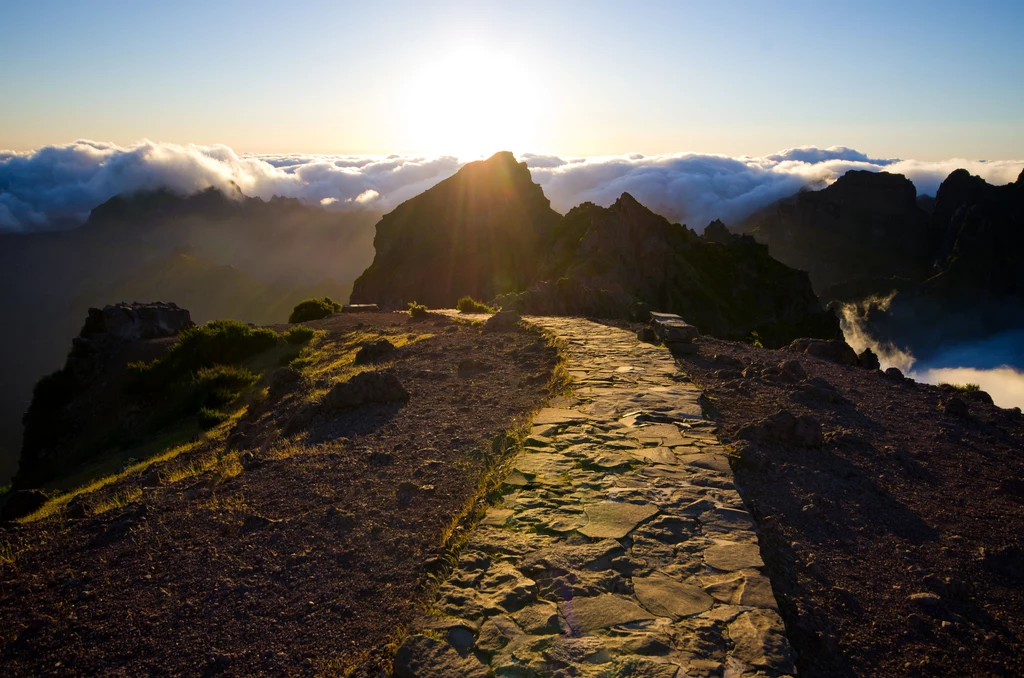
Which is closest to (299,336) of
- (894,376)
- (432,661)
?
(894,376)

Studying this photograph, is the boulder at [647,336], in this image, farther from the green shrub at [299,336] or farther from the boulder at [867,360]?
the green shrub at [299,336]

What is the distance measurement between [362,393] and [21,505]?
5638 millimetres

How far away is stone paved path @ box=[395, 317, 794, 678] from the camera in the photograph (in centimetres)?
344

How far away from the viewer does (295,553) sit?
5207 millimetres

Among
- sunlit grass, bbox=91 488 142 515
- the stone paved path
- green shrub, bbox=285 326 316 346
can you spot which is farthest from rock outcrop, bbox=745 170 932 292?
sunlit grass, bbox=91 488 142 515

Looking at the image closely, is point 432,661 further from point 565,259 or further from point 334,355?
point 565,259

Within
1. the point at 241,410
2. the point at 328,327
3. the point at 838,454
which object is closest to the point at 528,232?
the point at 328,327

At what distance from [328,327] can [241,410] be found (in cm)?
742

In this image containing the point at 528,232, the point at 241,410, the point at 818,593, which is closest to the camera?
the point at 818,593

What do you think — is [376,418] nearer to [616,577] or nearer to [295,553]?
[295,553]

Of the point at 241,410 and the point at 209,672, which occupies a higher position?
the point at 209,672

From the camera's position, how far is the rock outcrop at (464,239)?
68.3 m

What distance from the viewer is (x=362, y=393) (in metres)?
9.48

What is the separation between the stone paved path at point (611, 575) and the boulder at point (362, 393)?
11.6 ft
